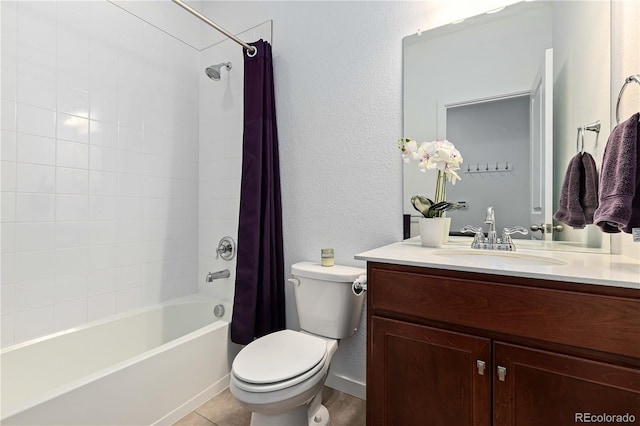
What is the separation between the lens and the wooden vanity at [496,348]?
77 centimetres

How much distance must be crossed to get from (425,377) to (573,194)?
0.89 metres

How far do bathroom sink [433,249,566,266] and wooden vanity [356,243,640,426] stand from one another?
7.7 inches

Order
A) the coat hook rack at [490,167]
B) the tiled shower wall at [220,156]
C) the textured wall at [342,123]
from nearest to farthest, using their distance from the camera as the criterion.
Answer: the coat hook rack at [490,167], the textured wall at [342,123], the tiled shower wall at [220,156]

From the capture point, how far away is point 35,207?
152 centimetres

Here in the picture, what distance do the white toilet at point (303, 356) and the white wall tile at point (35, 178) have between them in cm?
136

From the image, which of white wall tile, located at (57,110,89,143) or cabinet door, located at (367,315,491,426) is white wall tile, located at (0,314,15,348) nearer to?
white wall tile, located at (57,110,89,143)

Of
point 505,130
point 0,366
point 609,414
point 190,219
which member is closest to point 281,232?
point 190,219

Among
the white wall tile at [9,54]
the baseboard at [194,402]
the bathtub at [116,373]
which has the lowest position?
the baseboard at [194,402]

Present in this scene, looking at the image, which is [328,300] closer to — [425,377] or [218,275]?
[425,377]

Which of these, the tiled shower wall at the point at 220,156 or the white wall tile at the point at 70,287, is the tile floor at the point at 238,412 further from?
the white wall tile at the point at 70,287

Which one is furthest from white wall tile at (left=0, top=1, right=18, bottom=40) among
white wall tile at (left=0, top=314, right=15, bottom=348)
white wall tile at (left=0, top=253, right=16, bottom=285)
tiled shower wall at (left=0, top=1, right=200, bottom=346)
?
white wall tile at (left=0, top=314, right=15, bottom=348)

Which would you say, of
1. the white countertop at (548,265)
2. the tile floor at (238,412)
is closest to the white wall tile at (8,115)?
the tile floor at (238,412)

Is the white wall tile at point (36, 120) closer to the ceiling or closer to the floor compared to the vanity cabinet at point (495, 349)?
closer to the ceiling

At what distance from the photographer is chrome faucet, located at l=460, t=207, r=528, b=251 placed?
4.15 feet
